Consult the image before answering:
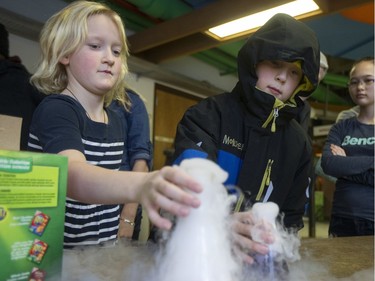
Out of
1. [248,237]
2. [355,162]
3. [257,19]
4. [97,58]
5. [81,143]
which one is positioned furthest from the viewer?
[257,19]

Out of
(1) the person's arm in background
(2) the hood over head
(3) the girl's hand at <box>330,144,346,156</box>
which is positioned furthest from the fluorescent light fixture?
(1) the person's arm in background

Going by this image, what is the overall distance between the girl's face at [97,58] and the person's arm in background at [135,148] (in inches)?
11.9

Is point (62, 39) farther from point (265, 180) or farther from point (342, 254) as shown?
point (342, 254)

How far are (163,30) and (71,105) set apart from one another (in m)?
2.11

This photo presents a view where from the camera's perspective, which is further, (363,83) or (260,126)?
(363,83)

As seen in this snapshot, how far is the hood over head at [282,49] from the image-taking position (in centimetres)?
100

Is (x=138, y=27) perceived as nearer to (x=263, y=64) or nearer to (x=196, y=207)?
(x=263, y=64)

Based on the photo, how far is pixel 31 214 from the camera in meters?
0.46

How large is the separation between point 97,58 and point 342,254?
78cm

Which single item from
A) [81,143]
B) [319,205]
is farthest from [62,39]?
[319,205]

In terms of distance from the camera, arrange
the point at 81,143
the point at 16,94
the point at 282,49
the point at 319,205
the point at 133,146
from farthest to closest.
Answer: the point at 319,205, the point at 16,94, the point at 133,146, the point at 282,49, the point at 81,143

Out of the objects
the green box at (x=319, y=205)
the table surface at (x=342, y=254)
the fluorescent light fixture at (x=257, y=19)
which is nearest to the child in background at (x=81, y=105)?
the table surface at (x=342, y=254)

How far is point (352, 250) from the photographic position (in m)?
1.03

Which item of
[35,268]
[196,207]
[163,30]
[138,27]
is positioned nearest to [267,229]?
[196,207]
